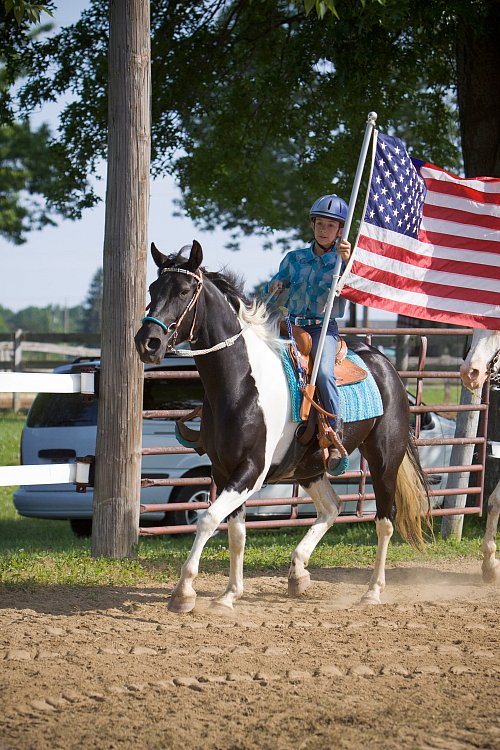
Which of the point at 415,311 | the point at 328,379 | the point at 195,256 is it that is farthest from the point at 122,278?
the point at 415,311

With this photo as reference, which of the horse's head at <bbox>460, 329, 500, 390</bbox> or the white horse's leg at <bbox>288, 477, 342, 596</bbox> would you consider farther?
the horse's head at <bbox>460, 329, 500, 390</bbox>

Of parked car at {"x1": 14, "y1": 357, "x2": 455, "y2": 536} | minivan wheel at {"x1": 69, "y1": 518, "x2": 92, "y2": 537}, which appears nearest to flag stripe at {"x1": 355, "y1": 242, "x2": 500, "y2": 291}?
parked car at {"x1": 14, "y1": 357, "x2": 455, "y2": 536}

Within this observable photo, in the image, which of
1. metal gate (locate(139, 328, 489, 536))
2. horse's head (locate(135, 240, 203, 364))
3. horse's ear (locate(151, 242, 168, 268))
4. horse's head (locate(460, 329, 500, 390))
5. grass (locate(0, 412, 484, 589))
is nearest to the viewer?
horse's head (locate(135, 240, 203, 364))

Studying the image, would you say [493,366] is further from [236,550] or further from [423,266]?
[236,550]

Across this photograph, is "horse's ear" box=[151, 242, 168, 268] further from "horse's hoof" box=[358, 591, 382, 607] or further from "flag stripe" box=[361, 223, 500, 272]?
"horse's hoof" box=[358, 591, 382, 607]

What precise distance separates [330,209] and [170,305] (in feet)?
4.91

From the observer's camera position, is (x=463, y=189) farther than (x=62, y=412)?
No

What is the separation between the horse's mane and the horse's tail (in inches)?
67.7

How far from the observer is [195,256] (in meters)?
5.97

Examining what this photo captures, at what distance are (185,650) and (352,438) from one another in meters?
2.32

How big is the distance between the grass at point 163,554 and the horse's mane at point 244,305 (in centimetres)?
215

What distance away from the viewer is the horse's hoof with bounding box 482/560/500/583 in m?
7.66

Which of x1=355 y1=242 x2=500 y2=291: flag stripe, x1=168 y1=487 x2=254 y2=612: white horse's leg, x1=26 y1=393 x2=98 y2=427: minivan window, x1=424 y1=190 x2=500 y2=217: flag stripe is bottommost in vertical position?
x1=168 y1=487 x2=254 y2=612: white horse's leg

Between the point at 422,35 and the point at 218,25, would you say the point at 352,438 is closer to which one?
the point at 422,35
